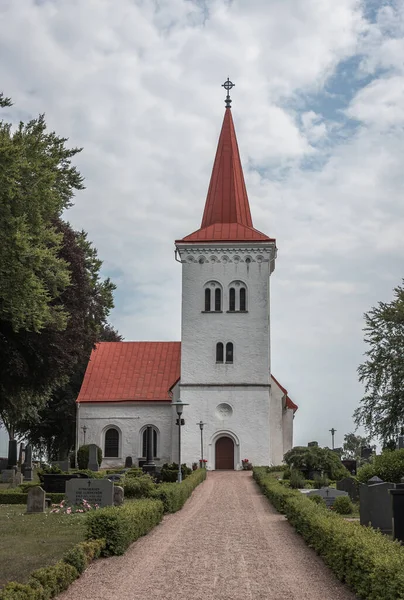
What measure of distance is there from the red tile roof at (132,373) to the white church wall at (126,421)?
0.44 m

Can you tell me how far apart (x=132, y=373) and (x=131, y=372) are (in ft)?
0.42

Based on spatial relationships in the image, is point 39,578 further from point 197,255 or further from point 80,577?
point 197,255

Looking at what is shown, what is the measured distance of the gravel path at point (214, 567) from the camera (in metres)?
9.48

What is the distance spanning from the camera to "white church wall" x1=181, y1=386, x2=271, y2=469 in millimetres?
40750

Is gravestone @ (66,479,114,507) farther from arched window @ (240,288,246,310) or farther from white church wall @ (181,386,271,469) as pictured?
arched window @ (240,288,246,310)

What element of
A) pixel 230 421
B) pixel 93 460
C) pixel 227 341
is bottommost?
pixel 93 460

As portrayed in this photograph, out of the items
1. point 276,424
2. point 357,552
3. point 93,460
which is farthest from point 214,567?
point 276,424

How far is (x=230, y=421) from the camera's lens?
41.0m

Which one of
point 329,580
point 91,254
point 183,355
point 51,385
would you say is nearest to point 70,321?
point 51,385

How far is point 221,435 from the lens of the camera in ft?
135

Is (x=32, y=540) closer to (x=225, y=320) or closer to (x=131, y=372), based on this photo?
(x=225, y=320)

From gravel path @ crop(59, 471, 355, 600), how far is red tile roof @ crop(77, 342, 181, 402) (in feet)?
86.4

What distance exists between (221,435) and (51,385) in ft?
48.4

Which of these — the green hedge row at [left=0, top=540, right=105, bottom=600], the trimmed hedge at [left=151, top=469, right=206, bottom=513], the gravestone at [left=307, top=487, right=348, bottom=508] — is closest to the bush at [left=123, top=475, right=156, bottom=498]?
the trimmed hedge at [left=151, top=469, right=206, bottom=513]
